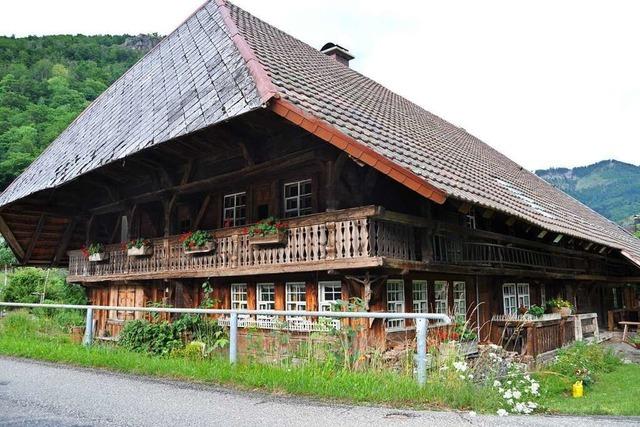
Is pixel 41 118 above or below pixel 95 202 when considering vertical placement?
above

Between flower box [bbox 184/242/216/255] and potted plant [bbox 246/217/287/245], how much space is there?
4.86ft

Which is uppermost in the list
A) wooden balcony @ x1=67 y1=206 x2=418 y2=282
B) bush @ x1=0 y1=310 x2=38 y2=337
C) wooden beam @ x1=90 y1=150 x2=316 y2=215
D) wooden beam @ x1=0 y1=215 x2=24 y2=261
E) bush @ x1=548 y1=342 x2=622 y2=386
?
wooden beam @ x1=90 y1=150 x2=316 y2=215

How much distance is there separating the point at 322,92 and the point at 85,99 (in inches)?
2137

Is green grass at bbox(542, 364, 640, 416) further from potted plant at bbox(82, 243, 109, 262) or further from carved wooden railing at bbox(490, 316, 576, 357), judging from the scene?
potted plant at bbox(82, 243, 109, 262)

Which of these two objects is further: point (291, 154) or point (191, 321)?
point (291, 154)

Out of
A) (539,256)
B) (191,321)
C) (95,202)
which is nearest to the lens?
(191,321)

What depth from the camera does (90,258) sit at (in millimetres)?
16078

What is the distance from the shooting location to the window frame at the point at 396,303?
35.3ft

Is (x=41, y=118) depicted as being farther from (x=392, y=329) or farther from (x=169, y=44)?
(x=392, y=329)

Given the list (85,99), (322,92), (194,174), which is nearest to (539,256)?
(322,92)

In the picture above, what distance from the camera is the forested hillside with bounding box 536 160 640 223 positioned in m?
104

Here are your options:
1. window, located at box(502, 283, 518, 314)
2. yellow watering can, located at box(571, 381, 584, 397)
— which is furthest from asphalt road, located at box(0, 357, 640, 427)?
window, located at box(502, 283, 518, 314)

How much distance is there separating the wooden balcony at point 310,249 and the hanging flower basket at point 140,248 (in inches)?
15.3

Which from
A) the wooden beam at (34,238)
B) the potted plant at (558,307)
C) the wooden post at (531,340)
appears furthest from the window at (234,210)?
the potted plant at (558,307)
